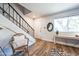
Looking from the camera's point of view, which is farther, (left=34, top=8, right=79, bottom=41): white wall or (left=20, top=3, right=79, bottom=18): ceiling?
(left=34, top=8, right=79, bottom=41): white wall

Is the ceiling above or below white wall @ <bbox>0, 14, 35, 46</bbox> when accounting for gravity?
above

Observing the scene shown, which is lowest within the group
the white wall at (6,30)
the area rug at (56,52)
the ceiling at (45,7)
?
the area rug at (56,52)

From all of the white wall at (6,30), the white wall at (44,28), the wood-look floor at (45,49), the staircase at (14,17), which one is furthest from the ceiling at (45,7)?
the wood-look floor at (45,49)

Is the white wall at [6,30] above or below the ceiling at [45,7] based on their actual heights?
below

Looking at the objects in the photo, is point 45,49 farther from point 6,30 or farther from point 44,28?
point 6,30

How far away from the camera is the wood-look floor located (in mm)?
1596

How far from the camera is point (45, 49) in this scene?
1641 millimetres

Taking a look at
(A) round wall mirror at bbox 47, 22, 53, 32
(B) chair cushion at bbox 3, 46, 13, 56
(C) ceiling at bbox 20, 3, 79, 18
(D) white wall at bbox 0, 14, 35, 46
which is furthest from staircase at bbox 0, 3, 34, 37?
(B) chair cushion at bbox 3, 46, 13, 56

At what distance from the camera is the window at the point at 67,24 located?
1590mm

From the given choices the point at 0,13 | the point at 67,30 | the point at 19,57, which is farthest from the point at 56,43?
the point at 0,13

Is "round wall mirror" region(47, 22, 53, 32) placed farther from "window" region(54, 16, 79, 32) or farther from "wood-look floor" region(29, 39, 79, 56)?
"wood-look floor" region(29, 39, 79, 56)

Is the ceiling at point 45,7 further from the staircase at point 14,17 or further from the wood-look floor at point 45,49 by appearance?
the wood-look floor at point 45,49

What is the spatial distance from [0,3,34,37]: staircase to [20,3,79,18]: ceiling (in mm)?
190

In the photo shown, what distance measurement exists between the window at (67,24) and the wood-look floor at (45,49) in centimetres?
32
